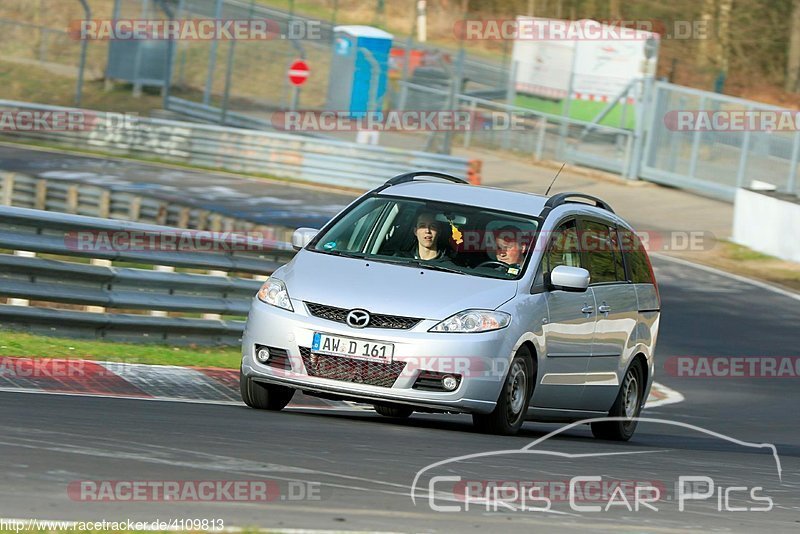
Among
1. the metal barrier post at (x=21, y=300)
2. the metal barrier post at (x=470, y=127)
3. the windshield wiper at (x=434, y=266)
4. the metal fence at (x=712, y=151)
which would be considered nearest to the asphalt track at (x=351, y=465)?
the windshield wiper at (x=434, y=266)

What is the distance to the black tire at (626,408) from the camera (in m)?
11.0

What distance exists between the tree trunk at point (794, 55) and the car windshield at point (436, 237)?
36161mm

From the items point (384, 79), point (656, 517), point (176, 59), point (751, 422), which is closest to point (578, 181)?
point (384, 79)

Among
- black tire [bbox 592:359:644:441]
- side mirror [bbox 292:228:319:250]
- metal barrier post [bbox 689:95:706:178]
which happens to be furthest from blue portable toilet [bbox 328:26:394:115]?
side mirror [bbox 292:228:319:250]

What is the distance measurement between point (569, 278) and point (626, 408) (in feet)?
6.86

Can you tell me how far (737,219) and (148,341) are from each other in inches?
648

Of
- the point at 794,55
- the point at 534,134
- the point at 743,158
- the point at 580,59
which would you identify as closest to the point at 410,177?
the point at 743,158

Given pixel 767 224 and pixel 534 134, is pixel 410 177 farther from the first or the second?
pixel 534 134

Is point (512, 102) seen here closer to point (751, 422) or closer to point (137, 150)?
point (137, 150)

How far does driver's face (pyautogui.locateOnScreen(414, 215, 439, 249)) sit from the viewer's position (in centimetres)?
972

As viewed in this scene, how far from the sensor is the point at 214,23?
37.0 metres

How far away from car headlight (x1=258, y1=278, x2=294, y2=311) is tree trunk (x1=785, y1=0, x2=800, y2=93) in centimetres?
3722

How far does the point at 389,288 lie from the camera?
8.96m

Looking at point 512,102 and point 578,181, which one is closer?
point 578,181
